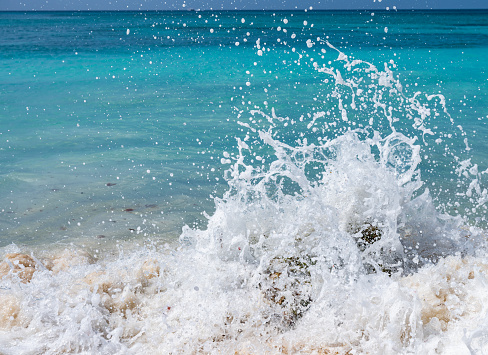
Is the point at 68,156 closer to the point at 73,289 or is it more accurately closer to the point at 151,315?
the point at 73,289

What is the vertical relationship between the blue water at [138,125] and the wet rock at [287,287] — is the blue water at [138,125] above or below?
above

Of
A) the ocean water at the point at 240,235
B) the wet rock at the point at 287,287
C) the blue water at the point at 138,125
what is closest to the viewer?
the ocean water at the point at 240,235

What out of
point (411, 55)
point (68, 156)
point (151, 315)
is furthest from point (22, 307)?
point (411, 55)

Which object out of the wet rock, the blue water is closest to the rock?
the blue water

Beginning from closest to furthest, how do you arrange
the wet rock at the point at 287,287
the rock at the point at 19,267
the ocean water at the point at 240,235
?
1. the ocean water at the point at 240,235
2. the wet rock at the point at 287,287
3. the rock at the point at 19,267

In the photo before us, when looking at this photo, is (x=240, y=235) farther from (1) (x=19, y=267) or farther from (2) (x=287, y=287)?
(1) (x=19, y=267)

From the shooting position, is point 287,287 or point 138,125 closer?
point 287,287

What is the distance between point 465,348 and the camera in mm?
2689

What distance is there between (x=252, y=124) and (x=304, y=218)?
599 centimetres

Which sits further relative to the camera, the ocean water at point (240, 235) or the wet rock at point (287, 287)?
the wet rock at point (287, 287)

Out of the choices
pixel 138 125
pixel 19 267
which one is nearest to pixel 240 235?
pixel 19 267

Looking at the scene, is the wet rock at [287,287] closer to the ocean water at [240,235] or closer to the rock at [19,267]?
the ocean water at [240,235]

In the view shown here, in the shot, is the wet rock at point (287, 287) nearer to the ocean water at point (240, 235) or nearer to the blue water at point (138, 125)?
the ocean water at point (240, 235)

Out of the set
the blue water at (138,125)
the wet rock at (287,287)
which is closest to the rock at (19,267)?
the blue water at (138,125)
